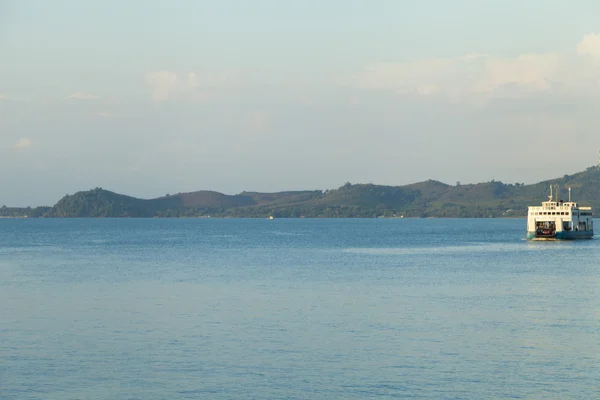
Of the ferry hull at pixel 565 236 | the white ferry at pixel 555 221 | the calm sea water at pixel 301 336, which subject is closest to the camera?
the calm sea water at pixel 301 336

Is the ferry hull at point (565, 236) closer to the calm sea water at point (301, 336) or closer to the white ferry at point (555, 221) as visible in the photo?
the white ferry at point (555, 221)

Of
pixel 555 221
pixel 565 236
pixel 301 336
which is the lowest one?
pixel 301 336

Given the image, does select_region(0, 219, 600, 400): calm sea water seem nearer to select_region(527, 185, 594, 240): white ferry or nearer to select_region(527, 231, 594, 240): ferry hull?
select_region(527, 185, 594, 240): white ferry

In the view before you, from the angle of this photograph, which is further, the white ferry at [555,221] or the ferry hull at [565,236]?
the ferry hull at [565,236]

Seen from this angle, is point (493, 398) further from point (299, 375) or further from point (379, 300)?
point (379, 300)

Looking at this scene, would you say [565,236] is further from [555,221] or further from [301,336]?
[301,336]

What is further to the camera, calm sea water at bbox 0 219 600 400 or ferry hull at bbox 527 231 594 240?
ferry hull at bbox 527 231 594 240

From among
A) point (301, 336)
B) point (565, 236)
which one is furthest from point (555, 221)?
point (301, 336)

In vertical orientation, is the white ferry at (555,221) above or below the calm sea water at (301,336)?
above

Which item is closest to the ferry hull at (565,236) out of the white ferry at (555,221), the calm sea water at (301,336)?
the white ferry at (555,221)

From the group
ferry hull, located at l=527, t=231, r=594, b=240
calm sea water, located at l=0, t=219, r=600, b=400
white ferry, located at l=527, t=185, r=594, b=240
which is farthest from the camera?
ferry hull, located at l=527, t=231, r=594, b=240

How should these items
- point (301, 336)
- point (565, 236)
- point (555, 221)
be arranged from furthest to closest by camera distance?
point (565, 236) < point (555, 221) < point (301, 336)

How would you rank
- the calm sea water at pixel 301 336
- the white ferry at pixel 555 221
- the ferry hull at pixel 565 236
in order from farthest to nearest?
1. the ferry hull at pixel 565 236
2. the white ferry at pixel 555 221
3. the calm sea water at pixel 301 336

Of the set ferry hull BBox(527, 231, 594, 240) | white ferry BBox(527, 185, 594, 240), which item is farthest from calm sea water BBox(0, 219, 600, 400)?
ferry hull BBox(527, 231, 594, 240)
